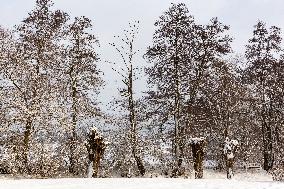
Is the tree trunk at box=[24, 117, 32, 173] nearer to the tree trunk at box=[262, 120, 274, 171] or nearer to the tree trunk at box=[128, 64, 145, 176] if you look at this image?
the tree trunk at box=[128, 64, 145, 176]

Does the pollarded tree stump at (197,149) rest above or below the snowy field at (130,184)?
above

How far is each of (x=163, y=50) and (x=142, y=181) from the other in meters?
15.8

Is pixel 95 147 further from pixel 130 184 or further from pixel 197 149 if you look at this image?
pixel 130 184

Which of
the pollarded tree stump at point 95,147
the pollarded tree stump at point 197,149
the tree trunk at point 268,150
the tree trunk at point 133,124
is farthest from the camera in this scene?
the tree trunk at point 268,150

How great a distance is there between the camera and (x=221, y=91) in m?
35.2

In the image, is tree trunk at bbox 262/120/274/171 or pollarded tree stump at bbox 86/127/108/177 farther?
tree trunk at bbox 262/120/274/171

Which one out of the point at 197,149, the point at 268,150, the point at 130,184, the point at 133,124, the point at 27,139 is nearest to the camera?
the point at 130,184

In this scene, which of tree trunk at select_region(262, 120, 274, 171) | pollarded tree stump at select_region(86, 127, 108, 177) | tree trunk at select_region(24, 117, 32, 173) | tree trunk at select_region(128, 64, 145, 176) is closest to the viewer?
pollarded tree stump at select_region(86, 127, 108, 177)

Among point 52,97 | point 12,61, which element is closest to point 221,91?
point 52,97

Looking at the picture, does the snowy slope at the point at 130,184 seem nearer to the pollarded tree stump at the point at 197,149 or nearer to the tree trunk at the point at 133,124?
the pollarded tree stump at the point at 197,149

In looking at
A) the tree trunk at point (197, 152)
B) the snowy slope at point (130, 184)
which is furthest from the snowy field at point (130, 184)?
the tree trunk at point (197, 152)

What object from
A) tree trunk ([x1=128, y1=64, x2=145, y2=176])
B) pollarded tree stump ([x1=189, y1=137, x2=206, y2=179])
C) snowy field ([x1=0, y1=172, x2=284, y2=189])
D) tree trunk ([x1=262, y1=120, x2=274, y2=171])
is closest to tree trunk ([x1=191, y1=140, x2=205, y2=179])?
pollarded tree stump ([x1=189, y1=137, x2=206, y2=179])

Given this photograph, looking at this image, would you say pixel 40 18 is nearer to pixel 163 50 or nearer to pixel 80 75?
pixel 80 75

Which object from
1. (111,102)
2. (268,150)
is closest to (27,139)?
(111,102)
